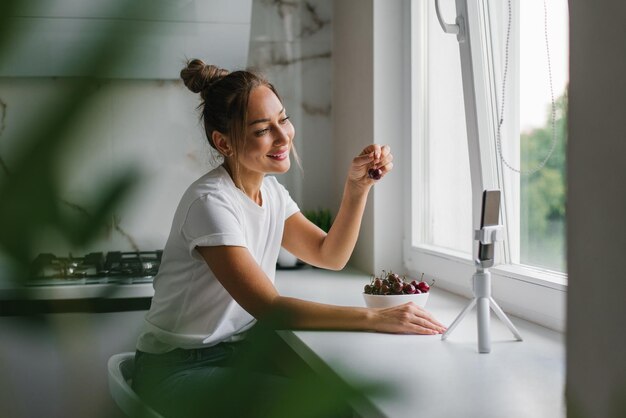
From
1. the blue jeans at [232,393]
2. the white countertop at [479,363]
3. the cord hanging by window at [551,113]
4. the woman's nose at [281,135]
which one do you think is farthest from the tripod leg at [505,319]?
the blue jeans at [232,393]

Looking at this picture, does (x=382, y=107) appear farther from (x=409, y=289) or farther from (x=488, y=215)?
(x=488, y=215)

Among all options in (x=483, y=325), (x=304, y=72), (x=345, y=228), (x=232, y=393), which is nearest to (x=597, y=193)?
(x=232, y=393)

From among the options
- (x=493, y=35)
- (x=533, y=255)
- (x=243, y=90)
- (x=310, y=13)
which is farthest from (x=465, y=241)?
(x=310, y=13)

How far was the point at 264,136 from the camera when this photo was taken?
65.0 inches

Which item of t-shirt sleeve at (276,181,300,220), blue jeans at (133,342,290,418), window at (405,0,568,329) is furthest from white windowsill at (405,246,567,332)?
blue jeans at (133,342,290,418)

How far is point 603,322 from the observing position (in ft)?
2.24

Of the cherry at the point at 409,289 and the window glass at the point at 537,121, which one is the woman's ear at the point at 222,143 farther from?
the window glass at the point at 537,121

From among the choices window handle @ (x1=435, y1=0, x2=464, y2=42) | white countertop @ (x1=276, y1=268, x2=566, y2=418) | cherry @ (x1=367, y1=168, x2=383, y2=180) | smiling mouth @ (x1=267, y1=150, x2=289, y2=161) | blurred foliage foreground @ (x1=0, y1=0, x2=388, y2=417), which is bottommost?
white countertop @ (x1=276, y1=268, x2=566, y2=418)

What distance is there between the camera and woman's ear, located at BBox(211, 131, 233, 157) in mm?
1654

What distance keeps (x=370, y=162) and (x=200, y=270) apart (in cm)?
44

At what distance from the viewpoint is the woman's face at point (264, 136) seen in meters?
1.64

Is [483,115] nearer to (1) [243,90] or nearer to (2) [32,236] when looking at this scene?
(1) [243,90]

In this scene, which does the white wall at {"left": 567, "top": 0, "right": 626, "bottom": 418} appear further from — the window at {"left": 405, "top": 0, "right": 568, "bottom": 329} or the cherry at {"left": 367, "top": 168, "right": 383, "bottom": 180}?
the cherry at {"left": 367, "top": 168, "right": 383, "bottom": 180}

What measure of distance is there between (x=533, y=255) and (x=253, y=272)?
67cm
